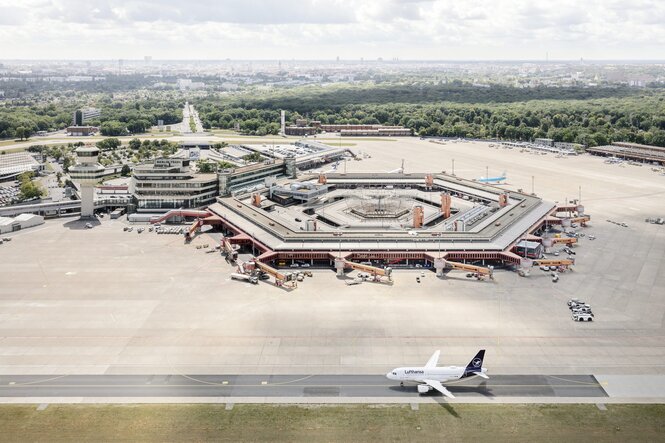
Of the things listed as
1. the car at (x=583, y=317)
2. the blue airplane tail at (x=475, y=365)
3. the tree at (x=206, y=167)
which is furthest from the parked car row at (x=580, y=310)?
the tree at (x=206, y=167)

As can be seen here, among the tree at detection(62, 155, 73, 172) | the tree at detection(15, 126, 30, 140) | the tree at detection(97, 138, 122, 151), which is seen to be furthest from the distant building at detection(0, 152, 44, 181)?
the tree at detection(15, 126, 30, 140)

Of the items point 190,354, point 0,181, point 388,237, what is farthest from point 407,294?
point 0,181

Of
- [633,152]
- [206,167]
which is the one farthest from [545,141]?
[206,167]

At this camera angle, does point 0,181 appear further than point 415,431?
Yes

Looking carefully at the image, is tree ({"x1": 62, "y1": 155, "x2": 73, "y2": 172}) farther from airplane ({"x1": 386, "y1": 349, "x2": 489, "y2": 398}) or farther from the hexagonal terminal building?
airplane ({"x1": 386, "y1": 349, "x2": 489, "y2": 398})

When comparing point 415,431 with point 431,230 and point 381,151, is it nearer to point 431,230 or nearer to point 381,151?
point 431,230
